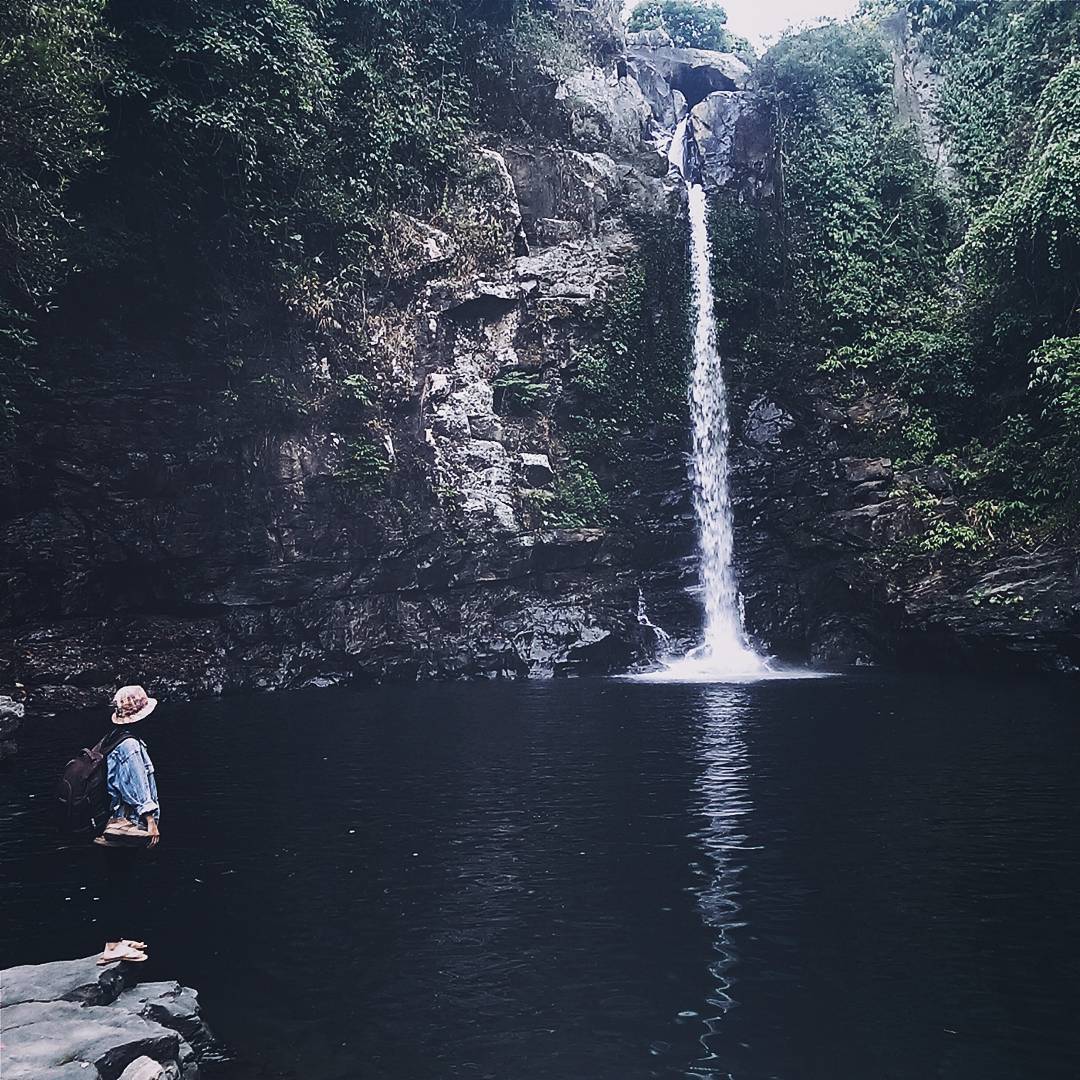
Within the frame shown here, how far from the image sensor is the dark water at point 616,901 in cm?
626

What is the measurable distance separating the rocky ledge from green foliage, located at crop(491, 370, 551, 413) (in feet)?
90.3

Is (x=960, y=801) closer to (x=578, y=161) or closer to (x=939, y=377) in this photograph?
(x=939, y=377)

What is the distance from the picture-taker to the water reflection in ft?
22.0

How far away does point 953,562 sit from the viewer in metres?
27.6

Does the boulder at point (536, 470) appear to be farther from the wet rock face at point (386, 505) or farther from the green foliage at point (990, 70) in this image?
the green foliage at point (990, 70)

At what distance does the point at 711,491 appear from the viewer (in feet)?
110

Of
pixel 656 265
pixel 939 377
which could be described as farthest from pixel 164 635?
pixel 939 377

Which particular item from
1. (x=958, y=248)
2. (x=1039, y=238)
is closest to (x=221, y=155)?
(x=958, y=248)

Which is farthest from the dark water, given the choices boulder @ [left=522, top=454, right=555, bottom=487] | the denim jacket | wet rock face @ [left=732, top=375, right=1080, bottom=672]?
boulder @ [left=522, top=454, right=555, bottom=487]

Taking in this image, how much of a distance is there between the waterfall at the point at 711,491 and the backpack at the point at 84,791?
24711 millimetres

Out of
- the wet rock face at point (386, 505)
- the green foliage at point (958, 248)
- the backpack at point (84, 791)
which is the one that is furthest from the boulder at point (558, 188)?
the backpack at point (84, 791)

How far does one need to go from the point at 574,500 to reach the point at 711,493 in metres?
5.15

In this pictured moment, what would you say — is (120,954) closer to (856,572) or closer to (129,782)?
(129,782)

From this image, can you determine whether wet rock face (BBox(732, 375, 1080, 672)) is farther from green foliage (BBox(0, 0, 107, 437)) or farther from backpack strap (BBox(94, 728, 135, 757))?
backpack strap (BBox(94, 728, 135, 757))
